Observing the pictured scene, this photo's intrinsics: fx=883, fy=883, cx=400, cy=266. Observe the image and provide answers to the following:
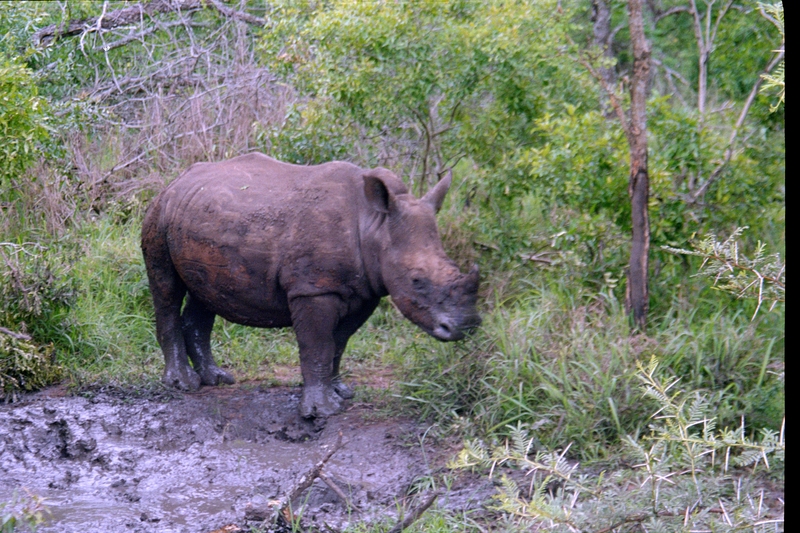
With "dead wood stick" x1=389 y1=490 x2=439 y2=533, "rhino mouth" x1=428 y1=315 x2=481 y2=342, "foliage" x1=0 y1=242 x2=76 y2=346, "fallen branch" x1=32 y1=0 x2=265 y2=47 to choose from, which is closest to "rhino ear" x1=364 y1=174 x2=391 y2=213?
"rhino mouth" x1=428 y1=315 x2=481 y2=342

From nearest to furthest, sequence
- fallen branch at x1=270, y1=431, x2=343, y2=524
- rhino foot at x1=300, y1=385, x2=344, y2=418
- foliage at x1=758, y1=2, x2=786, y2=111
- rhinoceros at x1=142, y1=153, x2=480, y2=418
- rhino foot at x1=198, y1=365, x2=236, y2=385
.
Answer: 1. foliage at x1=758, y1=2, x2=786, y2=111
2. fallen branch at x1=270, y1=431, x2=343, y2=524
3. rhinoceros at x1=142, y1=153, x2=480, y2=418
4. rhino foot at x1=300, y1=385, x2=344, y2=418
5. rhino foot at x1=198, y1=365, x2=236, y2=385

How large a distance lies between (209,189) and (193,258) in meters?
0.48

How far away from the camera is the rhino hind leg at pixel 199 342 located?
6508 mm

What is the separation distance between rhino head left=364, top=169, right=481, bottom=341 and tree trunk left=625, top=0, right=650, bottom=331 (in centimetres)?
136

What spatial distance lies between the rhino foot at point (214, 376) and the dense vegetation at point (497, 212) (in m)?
0.30

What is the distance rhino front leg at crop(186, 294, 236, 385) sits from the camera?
256 inches

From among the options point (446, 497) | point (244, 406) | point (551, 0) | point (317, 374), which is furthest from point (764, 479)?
point (551, 0)

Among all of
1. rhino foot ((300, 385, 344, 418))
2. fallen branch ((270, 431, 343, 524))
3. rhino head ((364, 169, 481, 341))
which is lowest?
rhino foot ((300, 385, 344, 418))

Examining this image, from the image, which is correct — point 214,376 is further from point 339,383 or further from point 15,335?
point 15,335

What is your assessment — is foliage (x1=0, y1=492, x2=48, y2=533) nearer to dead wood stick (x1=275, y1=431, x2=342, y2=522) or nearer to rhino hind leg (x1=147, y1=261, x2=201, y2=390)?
dead wood stick (x1=275, y1=431, x2=342, y2=522)

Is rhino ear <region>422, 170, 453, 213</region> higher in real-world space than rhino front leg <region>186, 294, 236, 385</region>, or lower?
higher

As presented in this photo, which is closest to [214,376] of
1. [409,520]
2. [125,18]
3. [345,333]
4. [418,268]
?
[345,333]

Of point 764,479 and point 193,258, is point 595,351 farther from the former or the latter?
point 193,258

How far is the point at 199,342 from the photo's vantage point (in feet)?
21.5
